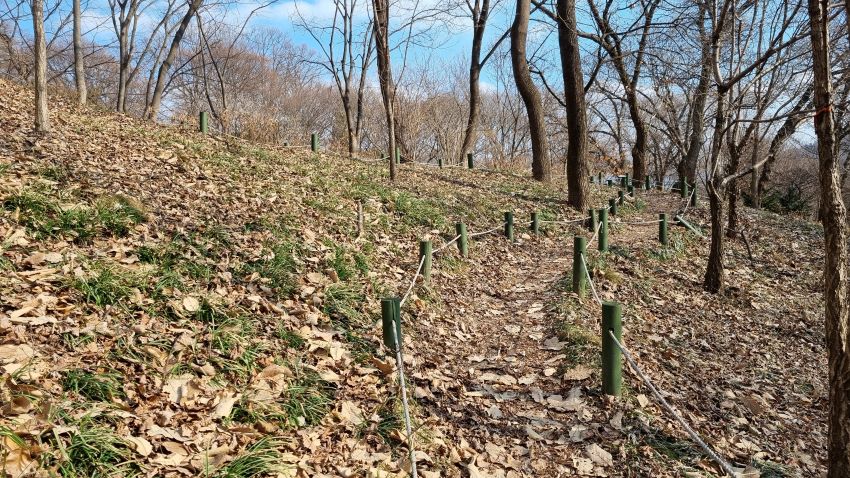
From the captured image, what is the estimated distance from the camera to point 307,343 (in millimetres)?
4031

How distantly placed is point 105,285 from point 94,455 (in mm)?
1716

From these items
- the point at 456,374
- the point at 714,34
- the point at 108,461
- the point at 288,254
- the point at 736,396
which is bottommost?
the point at 736,396

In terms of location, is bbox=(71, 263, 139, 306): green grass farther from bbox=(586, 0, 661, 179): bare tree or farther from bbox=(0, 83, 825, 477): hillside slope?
bbox=(586, 0, 661, 179): bare tree

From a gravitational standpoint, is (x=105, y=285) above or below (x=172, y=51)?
below

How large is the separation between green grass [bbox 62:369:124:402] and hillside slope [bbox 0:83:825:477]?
A: 1 cm

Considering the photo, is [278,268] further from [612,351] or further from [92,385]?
[612,351]

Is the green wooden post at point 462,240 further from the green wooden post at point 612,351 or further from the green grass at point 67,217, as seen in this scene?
the green grass at point 67,217

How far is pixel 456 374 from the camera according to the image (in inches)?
176

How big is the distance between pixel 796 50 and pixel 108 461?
434 inches

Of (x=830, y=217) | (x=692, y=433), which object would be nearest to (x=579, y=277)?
(x=830, y=217)

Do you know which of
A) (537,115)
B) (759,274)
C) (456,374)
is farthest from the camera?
(537,115)

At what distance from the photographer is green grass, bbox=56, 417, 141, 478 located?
2.26 metres

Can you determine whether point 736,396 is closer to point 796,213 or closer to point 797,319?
point 797,319

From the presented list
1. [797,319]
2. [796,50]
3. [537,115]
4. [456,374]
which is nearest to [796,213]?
[537,115]
